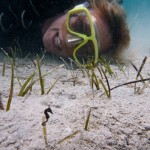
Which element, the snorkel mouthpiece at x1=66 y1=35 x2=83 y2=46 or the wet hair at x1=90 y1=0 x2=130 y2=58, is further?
the wet hair at x1=90 y1=0 x2=130 y2=58

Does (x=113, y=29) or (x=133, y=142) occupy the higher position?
(x=113, y=29)

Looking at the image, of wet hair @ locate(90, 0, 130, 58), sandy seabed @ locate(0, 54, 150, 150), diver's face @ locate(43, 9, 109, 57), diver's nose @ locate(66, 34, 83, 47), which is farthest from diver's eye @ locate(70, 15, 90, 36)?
sandy seabed @ locate(0, 54, 150, 150)

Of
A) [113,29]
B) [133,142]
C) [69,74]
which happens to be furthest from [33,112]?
[113,29]

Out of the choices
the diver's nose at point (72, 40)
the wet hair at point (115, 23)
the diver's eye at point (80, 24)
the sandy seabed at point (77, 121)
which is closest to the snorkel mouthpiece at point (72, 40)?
the diver's nose at point (72, 40)

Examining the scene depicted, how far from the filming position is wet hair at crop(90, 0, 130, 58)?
10.4 feet

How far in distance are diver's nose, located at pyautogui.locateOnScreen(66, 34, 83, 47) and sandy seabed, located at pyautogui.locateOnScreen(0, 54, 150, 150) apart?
1101 mm

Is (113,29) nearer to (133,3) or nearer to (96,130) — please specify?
(96,130)

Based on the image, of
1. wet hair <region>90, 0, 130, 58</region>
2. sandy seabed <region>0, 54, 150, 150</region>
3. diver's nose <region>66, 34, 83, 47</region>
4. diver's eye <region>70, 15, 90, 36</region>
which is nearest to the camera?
sandy seabed <region>0, 54, 150, 150</region>

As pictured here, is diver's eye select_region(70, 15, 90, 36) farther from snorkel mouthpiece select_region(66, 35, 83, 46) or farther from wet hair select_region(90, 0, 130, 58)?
wet hair select_region(90, 0, 130, 58)

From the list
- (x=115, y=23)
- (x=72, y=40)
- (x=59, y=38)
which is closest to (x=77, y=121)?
(x=72, y=40)

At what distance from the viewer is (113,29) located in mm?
3217

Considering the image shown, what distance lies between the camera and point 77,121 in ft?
3.78

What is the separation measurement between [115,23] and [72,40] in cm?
94

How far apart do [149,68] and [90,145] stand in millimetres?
2096
